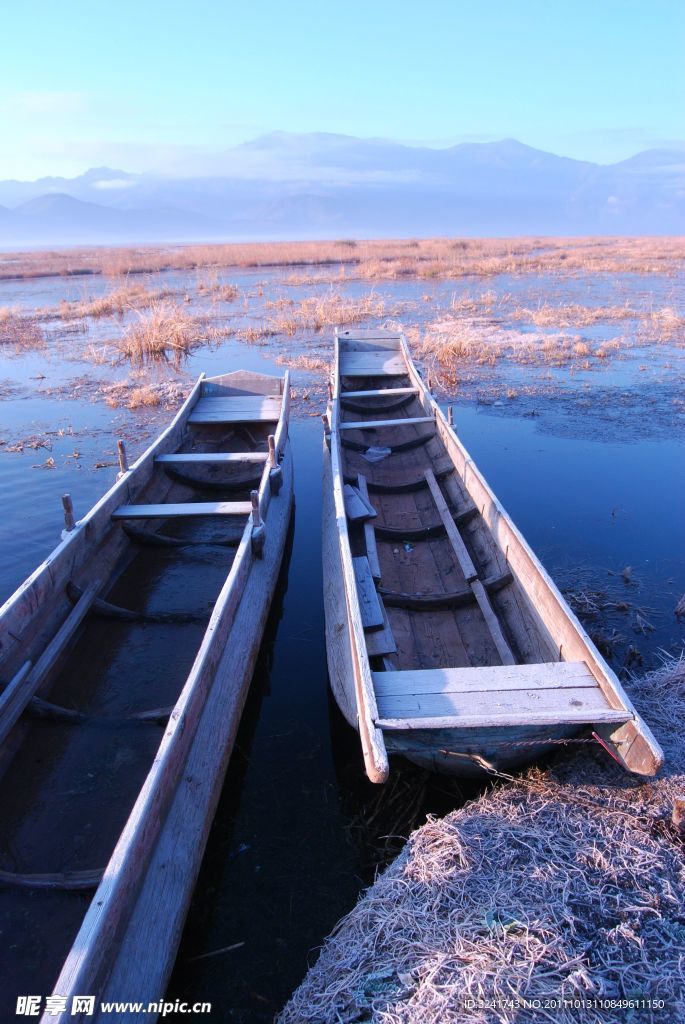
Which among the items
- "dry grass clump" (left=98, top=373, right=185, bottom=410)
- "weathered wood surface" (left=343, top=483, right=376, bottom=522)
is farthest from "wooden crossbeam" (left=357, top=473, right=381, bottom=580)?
"dry grass clump" (left=98, top=373, right=185, bottom=410)

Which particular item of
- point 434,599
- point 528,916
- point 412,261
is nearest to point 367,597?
point 434,599

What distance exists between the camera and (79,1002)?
2338 mm

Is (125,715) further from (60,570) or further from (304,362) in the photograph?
(304,362)

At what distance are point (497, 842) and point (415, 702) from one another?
2.90ft

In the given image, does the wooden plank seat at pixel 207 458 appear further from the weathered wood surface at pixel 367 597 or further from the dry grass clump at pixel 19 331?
the dry grass clump at pixel 19 331

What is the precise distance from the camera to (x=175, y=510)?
667 cm

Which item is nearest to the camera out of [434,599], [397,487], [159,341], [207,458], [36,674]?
[36,674]

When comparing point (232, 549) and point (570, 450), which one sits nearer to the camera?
point (232, 549)

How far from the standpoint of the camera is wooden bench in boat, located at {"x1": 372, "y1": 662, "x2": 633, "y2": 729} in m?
3.52

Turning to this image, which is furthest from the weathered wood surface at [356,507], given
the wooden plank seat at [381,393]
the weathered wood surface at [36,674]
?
the wooden plank seat at [381,393]

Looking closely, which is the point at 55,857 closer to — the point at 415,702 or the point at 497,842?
the point at 415,702

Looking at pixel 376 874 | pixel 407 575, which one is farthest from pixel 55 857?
pixel 407 575

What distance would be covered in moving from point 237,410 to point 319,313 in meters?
13.3

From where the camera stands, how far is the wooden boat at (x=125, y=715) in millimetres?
3008
